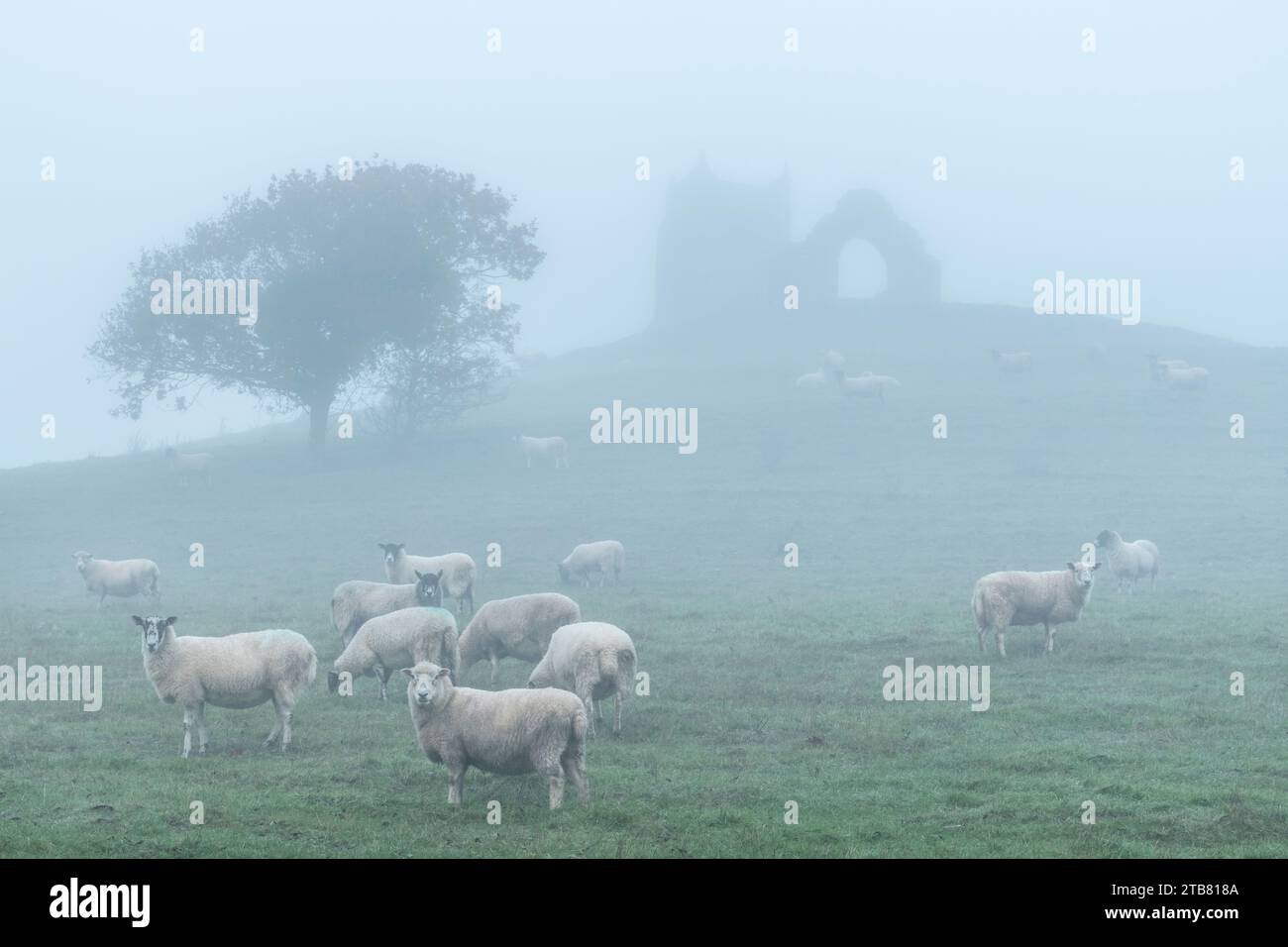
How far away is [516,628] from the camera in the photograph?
2088cm

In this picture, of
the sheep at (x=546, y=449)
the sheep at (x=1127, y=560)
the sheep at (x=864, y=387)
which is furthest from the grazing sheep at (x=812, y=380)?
the sheep at (x=1127, y=560)

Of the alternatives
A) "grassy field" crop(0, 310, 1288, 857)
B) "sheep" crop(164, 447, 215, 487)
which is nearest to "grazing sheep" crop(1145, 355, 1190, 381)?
"grassy field" crop(0, 310, 1288, 857)

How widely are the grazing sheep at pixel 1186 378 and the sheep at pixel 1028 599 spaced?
135 ft

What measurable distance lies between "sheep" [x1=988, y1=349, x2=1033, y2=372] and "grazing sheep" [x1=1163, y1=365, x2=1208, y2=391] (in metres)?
6.64

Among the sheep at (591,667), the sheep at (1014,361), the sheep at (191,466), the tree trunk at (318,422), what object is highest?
the sheep at (1014,361)

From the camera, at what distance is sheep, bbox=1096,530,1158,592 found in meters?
33.0

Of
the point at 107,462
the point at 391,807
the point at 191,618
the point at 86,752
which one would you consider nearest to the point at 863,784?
the point at 391,807

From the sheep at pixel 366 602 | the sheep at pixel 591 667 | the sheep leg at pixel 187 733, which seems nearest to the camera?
the sheep leg at pixel 187 733

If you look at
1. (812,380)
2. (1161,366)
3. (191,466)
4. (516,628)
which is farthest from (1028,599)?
(1161,366)

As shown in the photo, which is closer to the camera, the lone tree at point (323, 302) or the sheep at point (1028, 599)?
the sheep at point (1028, 599)

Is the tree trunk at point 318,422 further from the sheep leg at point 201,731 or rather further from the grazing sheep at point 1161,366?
the sheep leg at point 201,731

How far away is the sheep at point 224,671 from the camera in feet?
55.0

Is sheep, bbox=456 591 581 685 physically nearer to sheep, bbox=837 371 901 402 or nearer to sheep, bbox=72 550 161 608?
sheep, bbox=72 550 161 608
